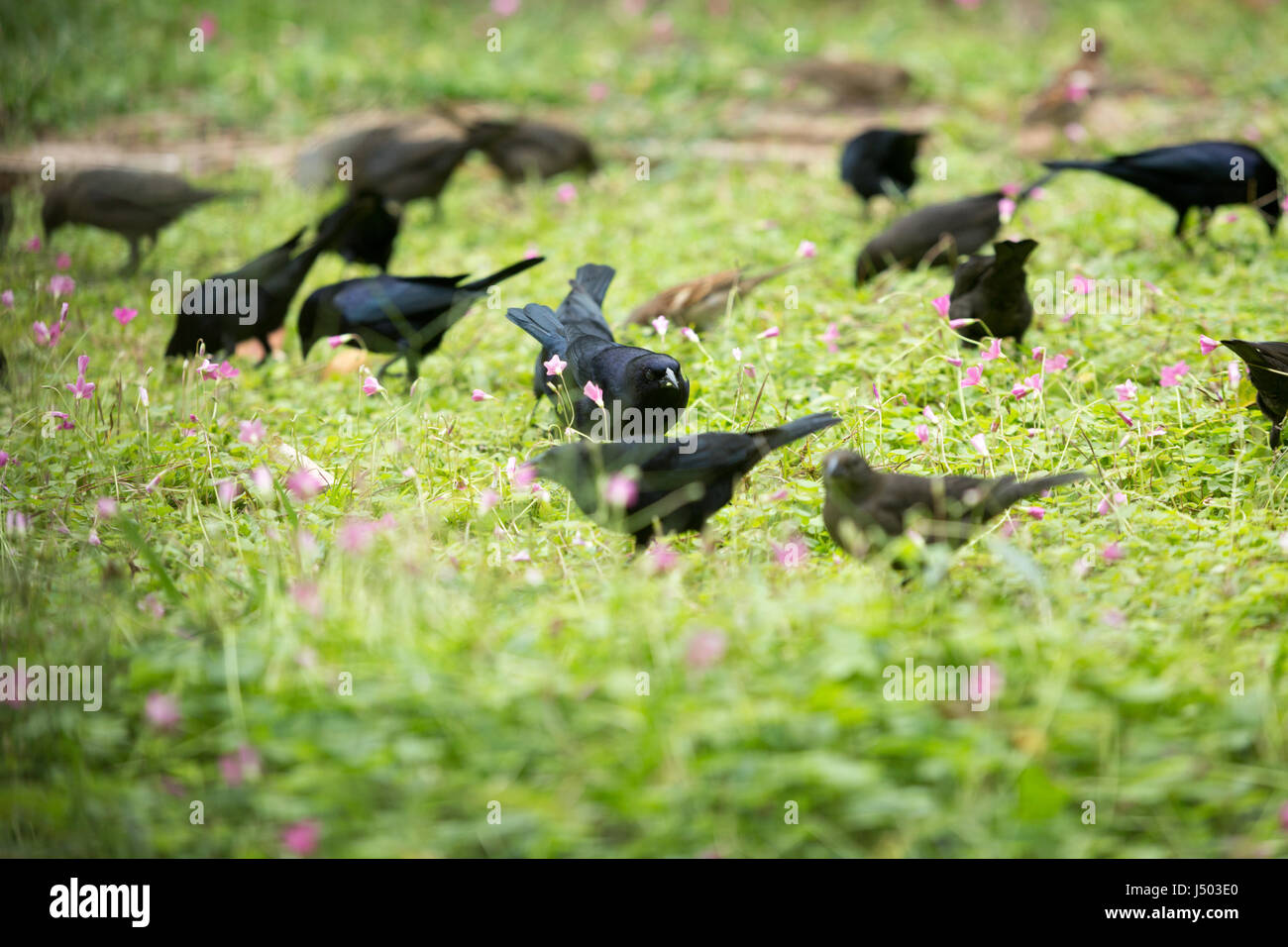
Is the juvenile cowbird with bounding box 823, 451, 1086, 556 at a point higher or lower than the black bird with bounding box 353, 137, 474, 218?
lower

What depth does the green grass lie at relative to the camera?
2.58 metres

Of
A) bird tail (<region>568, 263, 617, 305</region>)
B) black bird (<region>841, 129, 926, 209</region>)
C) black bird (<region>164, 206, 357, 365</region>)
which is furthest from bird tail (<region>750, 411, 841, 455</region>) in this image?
black bird (<region>841, 129, 926, 209</region>)

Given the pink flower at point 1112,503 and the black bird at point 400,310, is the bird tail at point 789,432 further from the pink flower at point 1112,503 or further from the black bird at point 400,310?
the black bird at point 400,310

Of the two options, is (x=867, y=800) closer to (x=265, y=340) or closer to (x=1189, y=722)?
(x=1189, y=722)

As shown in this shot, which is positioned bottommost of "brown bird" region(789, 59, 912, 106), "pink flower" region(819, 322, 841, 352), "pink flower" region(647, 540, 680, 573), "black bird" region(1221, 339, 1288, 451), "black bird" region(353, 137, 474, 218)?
"pink flower" region(647, 540, 680, 573)

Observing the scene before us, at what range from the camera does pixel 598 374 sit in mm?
4562

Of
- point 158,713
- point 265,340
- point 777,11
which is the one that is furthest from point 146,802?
point 777,11

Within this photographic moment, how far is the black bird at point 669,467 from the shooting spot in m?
3.68

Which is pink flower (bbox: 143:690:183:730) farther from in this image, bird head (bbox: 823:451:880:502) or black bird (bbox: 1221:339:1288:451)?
black bird (bbox: 1221:339:1288:451)

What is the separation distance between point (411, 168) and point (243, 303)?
10.4ft

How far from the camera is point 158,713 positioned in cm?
252

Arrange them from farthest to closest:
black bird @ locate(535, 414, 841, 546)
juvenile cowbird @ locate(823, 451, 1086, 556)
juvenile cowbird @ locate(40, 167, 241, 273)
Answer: juvenile cowbird @ locate(40, 167, 241, 273) → black bird @ locate(535, 414, 841, 546) → juvenile cowbird @ locate(823, 451, 1086, 556)

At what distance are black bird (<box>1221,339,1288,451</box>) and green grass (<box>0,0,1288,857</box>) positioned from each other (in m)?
0.16

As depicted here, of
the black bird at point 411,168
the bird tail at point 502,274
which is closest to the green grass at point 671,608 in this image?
the bird tail at point 502,274
